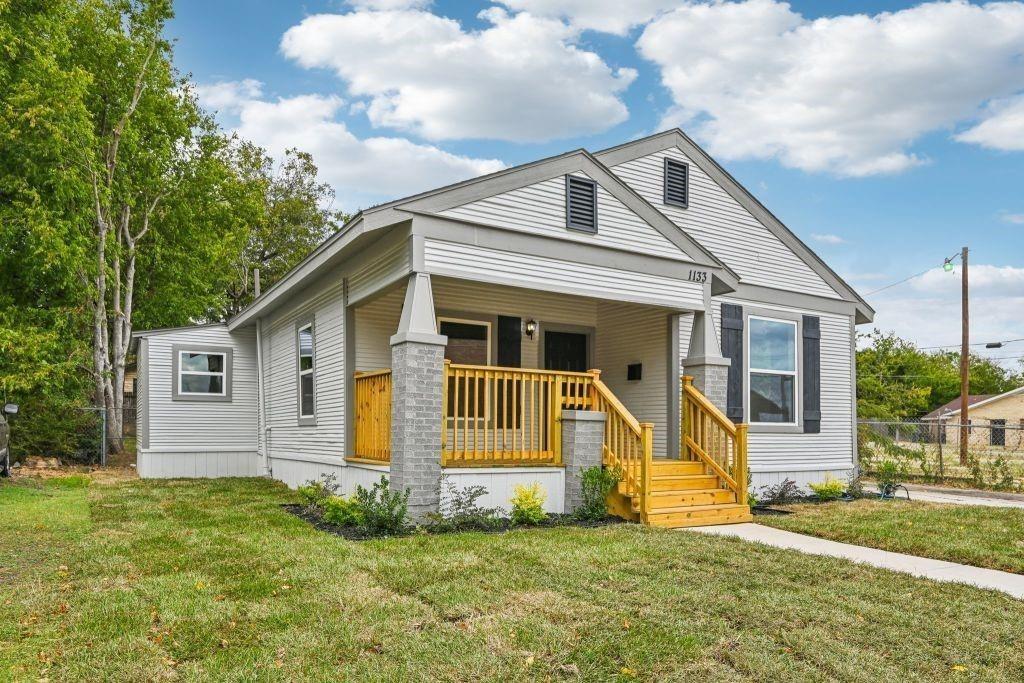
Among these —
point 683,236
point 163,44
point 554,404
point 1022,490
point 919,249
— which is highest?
point 163,44

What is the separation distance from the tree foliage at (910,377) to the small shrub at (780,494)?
27.1 meters

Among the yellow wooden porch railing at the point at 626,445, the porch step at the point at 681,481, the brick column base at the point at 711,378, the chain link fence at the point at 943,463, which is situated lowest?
the chain link fence at the point at 943,463

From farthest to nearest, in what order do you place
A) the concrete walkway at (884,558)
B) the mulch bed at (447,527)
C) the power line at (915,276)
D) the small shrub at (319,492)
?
1. the power line at (915,276)
2. the small shrub at (319,492)
3. the mulch bed at (447,527)
4. the concrete walkway at (884,558)

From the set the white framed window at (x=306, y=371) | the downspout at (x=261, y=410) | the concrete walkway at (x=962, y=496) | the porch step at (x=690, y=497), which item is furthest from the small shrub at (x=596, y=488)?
the downspout at (x=261, y=410)

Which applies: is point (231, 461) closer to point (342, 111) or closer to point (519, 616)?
point (342, 111)

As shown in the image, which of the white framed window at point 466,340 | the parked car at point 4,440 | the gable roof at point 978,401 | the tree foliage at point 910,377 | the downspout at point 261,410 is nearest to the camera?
the white framed window at point 466,340

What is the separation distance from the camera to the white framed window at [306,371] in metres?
11.1

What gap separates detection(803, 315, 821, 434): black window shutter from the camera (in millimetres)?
11664

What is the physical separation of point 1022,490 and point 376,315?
1136 cm

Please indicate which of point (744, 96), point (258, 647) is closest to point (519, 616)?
point (258, 647)

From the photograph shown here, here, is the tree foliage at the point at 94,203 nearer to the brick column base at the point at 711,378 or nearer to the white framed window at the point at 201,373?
the white framed window at the point at 201,373

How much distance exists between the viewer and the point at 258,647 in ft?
12.6

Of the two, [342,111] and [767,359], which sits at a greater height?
[342,111]

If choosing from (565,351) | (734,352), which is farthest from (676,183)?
(565,351)
